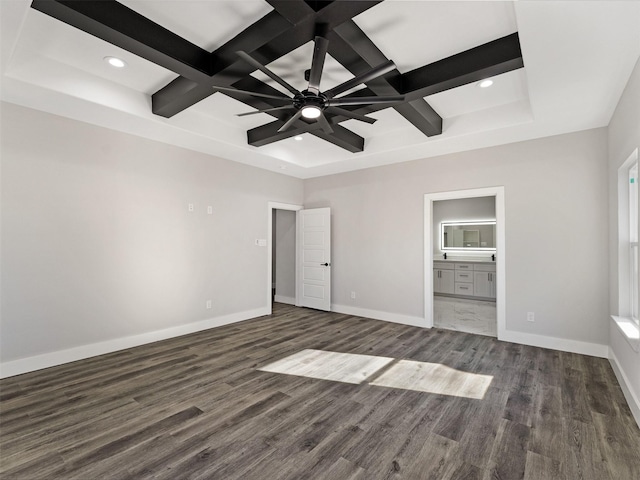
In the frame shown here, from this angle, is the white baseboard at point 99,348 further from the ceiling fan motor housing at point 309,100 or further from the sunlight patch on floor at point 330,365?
the ceiling fan motor housing at point 309,100

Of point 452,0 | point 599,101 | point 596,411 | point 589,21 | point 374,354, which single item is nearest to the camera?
point 589,21

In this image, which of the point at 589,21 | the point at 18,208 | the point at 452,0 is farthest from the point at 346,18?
the point at 18,208

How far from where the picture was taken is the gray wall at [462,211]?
713 cm

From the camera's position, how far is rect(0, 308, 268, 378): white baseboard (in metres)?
3.07

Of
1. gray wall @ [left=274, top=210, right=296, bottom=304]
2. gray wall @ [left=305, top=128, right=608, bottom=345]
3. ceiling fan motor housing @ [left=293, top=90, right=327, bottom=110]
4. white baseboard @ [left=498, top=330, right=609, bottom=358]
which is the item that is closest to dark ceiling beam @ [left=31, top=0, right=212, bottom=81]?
ceiling fan motor housing @ [left=293, top=90, right=327, bottom=110]

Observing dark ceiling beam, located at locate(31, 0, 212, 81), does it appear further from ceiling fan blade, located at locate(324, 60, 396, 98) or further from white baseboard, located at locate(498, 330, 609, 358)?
white baseboard, located at locate(498, 330, 609, 358)

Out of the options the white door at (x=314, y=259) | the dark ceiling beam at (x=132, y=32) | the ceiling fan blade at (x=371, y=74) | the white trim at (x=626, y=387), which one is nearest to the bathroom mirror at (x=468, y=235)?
the white door at (x=314, y=259)

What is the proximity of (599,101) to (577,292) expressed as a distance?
2.17 meters

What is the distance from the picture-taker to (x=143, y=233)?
404 cm

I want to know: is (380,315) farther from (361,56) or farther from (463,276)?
(361,56)

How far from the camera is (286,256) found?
23.0 feet

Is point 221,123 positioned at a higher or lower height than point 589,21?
higher

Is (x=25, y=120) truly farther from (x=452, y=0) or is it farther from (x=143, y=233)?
(x=452, y=0)

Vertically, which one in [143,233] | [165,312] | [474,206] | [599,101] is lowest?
[165,312]
